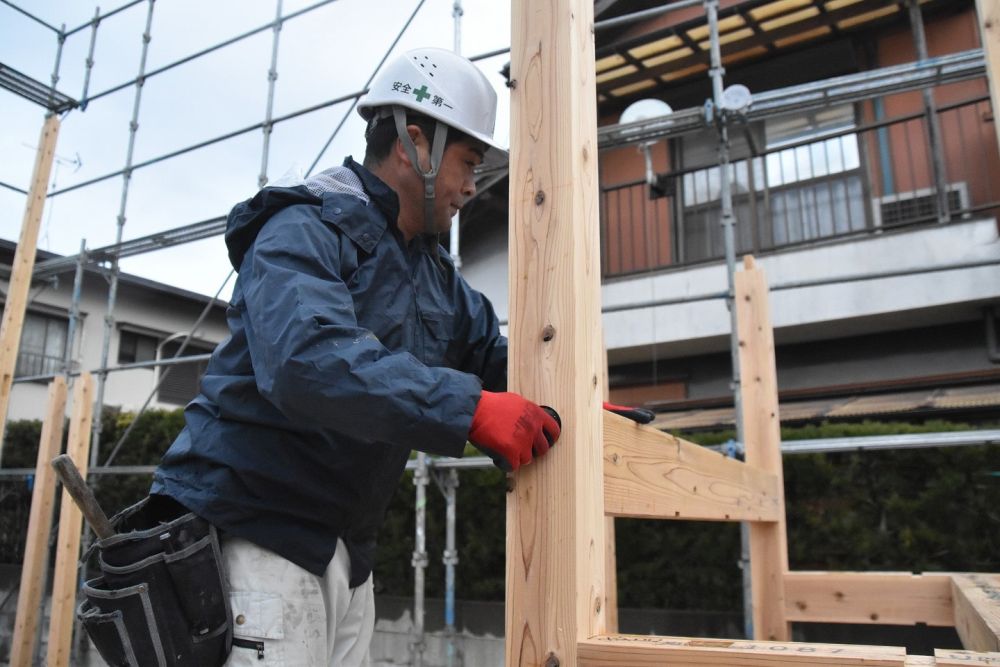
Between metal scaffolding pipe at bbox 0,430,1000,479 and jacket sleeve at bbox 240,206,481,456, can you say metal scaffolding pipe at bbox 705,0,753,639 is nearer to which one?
metal scaffolding pipe at bbox 0,430,1000,479

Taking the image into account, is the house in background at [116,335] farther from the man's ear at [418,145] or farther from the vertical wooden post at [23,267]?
the man's ear at [418,145]

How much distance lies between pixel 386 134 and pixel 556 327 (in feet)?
2.40

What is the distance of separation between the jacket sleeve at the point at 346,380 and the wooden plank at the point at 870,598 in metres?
2.32

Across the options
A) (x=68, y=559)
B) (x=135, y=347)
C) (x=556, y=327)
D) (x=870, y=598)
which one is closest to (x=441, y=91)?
(x=556, y=327)

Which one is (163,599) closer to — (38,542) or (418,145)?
(418,145)

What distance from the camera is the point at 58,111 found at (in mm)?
7074

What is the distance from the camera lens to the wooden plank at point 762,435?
3045 mm

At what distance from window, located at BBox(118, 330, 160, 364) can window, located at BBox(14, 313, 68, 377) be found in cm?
76

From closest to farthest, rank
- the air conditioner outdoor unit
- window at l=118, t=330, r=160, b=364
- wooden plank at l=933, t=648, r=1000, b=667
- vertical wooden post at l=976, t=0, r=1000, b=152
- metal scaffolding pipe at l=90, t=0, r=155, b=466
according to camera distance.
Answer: wooden plank at l=933, t=648, r=1000, b=667
vertical wooden post at l=976, t=0, r=1000, b=152
the air conditioner outdoor unit
metal scaffolding pipe at l=90, t=0, r=155, b=466
window at l=118, t=330, r=160, b=364

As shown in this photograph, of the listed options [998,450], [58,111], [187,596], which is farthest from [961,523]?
[58,111]

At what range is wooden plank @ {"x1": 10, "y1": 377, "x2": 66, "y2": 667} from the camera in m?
5.59

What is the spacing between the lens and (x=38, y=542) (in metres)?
5.66

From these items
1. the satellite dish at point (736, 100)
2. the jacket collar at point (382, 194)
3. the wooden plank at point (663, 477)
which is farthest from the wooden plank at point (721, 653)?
the satellite dish at point (736, 100)

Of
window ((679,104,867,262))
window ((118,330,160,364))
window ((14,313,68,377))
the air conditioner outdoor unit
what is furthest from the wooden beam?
window ((14,313,68,377))
